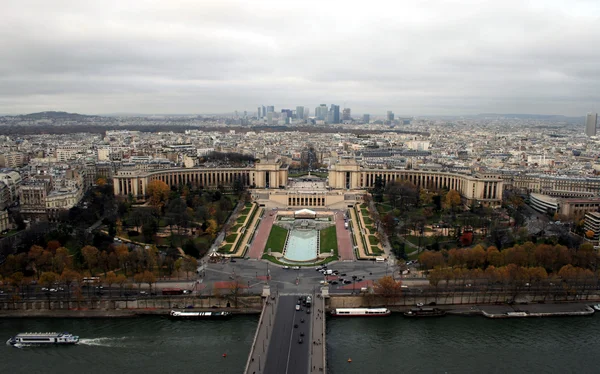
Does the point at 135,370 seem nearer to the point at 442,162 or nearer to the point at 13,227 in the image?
the point at 13,227

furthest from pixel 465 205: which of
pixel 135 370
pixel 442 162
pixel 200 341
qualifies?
pixel 135 370

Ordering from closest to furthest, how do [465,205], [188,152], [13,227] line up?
[13,227], [465,205], [188,152]

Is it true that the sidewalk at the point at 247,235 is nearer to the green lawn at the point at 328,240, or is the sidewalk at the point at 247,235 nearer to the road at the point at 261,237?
the road at the point at 261,237

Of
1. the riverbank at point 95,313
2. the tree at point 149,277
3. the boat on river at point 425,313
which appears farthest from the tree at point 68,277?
the boat on river at point 425,313

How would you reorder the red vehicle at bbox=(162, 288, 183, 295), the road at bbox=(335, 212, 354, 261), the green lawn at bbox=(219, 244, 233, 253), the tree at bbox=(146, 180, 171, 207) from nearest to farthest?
1. the red vehicle at bbox=(162, 288, 183, 295)
2. the road at bbox=(335, 212, 354, 261)
3. the green lawn at bbox=(219, 244, 233, 253)
4. the tree at bbox=(146, 180, 171, 207)

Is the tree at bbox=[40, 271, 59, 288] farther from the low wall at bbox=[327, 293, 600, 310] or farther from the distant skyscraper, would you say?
the distant skyscraper

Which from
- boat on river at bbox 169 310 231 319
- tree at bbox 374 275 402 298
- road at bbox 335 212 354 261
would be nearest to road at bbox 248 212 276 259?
road at bbox 335 212 354 261

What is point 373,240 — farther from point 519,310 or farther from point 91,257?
point 91,257
